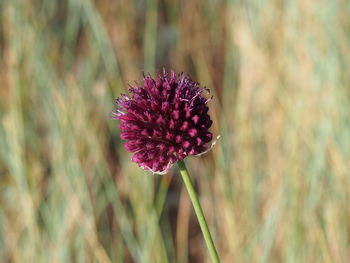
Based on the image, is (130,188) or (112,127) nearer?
(130,188)

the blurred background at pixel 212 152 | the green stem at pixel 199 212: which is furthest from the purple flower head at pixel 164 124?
the blurred background at pixel 212 152

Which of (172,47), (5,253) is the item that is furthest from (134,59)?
(5,253)

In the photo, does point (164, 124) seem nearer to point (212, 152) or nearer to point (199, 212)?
point (199, 212)

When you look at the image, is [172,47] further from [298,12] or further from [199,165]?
[298,12]

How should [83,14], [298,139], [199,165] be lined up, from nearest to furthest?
1. [298,139]
2. [83,14]
3. [199,165]

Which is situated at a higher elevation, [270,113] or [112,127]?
[112,127]

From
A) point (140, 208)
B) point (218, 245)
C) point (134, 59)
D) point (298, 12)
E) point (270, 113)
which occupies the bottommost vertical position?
point (218, 245)

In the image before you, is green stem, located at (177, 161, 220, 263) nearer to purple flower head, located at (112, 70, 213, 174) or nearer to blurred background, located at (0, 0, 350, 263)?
purple flower head, located at (112, 70, 213, 174)
